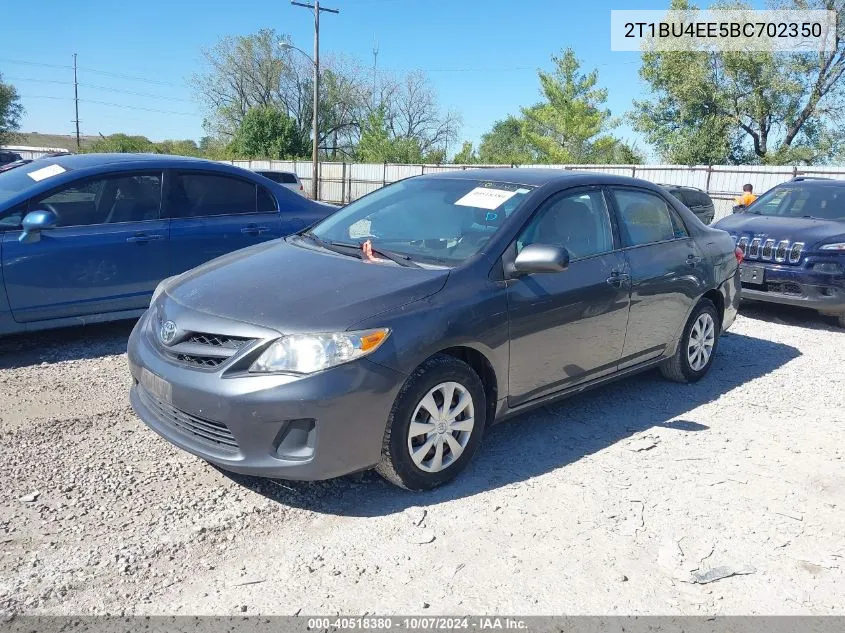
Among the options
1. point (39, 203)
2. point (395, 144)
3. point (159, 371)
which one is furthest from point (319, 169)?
point (159, 371)

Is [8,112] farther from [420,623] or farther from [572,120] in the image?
[420,623]

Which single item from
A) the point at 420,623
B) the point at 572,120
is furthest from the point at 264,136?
the point at 420,623

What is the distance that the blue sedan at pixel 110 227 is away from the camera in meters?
5.27

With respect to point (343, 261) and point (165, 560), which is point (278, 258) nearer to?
point (343, 261)

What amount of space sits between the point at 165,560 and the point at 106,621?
0.39 meters

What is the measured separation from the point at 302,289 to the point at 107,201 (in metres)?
3.14

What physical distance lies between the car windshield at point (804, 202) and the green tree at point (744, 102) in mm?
25703

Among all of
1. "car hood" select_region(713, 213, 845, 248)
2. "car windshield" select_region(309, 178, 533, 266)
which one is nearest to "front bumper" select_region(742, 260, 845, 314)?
"car hood" select_region(713, 213, 845, 248)

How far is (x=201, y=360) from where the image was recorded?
3322mm

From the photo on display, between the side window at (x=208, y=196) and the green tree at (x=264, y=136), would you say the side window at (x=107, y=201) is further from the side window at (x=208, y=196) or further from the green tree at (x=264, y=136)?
the green tree at (x=264, y=136)

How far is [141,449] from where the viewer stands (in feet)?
12.8

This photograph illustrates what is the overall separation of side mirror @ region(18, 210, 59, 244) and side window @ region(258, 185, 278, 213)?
1.89 metres

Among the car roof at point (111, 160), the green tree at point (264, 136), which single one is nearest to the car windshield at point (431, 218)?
the car roof at point (111, 160)

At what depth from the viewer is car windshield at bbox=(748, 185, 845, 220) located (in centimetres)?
851
